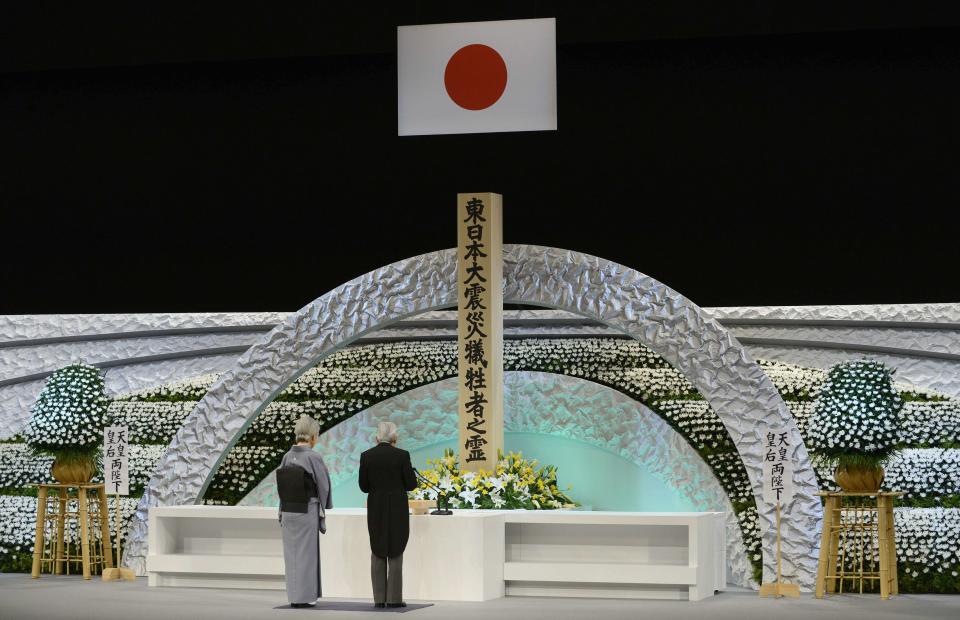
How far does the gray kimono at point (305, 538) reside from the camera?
8.41m

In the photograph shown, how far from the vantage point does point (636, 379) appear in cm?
1225

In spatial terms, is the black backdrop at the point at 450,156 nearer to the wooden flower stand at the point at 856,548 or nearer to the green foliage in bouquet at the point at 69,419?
the green foliage in bouquet at the point at 69,419

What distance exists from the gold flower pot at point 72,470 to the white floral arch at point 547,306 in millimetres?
540

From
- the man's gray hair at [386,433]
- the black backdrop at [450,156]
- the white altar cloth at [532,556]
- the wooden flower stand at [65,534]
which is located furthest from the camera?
the black backdrop at [450,156]

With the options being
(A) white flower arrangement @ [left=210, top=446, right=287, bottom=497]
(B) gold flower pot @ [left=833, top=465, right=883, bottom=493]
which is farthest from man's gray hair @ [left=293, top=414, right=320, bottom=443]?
(B) gold flower pot @ [left=833, top=465, right=883, bottom=493]

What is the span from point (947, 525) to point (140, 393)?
8.35 meters

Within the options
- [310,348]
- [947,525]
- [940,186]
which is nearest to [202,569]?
[310,348]

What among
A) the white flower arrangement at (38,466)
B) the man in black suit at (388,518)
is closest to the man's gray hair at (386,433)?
the man in black suit at (388,518)

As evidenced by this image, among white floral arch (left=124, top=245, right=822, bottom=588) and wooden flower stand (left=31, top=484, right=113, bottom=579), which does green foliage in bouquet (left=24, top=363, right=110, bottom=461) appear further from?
white floral arch (left=124, top=245, right=822, bottom=588)

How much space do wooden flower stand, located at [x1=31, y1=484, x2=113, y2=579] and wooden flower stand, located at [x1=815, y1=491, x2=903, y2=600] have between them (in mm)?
5847

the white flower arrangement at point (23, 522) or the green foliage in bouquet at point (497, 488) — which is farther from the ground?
the green foliage in bouquet at point (497, 488)

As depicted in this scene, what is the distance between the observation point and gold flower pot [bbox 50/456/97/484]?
11.0 m

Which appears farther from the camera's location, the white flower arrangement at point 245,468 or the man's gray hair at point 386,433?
the white flower arrangement at point 245,468

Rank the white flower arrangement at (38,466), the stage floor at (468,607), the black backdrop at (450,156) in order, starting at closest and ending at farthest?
1. the stage floor at (468,607)
2. the black backdrop at (450,156)
3. the white flower arrangement at (38,466)
